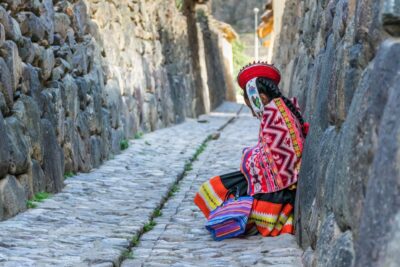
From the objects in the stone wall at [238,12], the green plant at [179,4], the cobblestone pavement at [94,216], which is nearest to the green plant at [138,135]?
the cobblestone pavement at [94,216]

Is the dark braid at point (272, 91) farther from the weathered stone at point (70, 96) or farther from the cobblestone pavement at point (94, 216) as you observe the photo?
the weathered stone at point (70, 96)

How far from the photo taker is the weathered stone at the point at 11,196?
209 inches

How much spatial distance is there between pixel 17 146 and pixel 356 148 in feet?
11.5

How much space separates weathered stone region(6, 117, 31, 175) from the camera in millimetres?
5582

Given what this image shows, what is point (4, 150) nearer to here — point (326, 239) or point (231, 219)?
point (231, 219)

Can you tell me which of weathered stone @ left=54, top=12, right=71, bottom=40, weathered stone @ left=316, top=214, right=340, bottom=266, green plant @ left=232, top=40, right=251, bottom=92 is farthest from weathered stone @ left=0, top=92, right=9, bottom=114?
green plant @ left=232, top=40, right=251, bottom=92

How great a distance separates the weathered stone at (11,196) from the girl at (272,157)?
5.50 ft

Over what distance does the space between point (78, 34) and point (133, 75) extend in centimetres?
375

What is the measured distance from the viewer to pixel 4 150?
17.5 ft

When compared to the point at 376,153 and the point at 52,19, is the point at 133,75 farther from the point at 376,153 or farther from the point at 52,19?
the point at 376,153

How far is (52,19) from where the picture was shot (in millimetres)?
7395

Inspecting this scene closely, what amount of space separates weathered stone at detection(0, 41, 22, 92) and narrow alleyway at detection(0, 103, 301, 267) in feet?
3.23

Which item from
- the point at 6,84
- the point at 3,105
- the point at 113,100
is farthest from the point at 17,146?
the point at 113,100

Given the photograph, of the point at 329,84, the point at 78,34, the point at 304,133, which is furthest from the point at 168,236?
the point at 78,34
